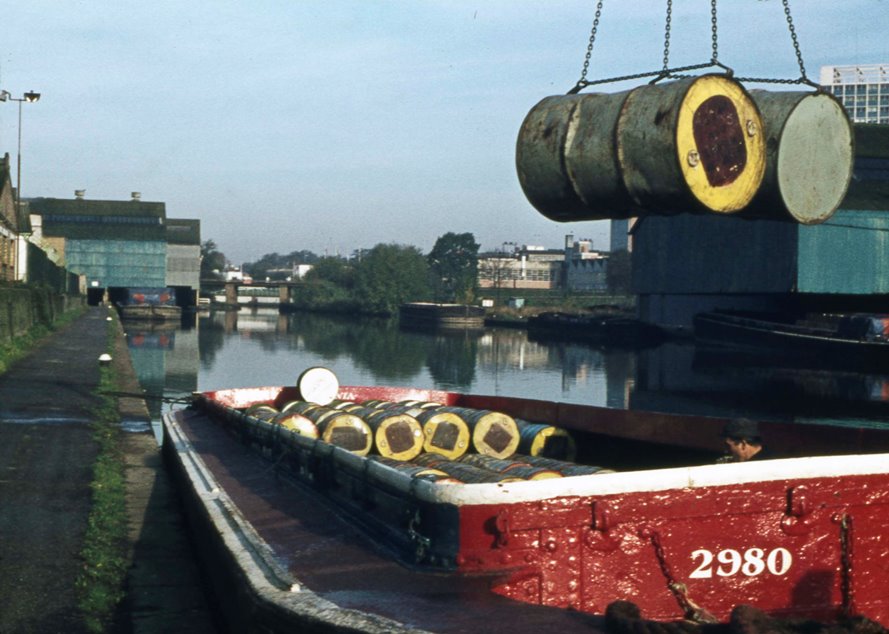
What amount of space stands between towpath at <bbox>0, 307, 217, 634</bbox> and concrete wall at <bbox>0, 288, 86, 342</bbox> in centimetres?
998

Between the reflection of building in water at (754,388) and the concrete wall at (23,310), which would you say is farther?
the reflection of building in water at (754,388)

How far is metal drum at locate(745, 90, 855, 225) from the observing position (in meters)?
8.84

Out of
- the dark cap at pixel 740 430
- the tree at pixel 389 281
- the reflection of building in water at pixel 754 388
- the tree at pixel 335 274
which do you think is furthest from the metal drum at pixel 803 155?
the tree at pixel 335 274

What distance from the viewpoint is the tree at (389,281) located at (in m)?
152

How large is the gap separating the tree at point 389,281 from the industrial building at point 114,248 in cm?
3282

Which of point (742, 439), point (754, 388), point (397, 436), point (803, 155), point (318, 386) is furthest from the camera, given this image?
point (754, 388)

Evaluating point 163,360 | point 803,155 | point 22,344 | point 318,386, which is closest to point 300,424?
point 318,386

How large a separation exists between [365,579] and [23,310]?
35923mm

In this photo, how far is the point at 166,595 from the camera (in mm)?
10695

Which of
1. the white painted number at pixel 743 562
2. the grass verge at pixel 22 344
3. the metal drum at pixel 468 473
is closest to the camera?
the white painted number at pixel 743 562

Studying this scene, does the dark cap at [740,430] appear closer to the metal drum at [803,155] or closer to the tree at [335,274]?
the metal drum at [803,155]

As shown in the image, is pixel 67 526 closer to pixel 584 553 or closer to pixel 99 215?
pixel 584 553

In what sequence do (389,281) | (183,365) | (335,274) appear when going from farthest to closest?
1. (335,274)
2. (389,281)
3. (183,365)

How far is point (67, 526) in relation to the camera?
11.6 meters
